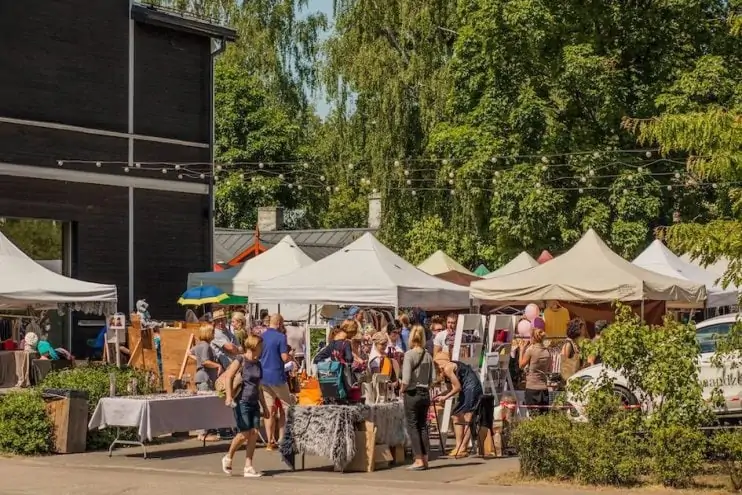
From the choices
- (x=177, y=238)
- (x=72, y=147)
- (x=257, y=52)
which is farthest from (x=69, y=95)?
(x=257, y=52)

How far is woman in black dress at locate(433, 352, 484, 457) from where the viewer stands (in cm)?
1841

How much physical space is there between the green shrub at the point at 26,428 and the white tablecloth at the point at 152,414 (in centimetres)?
66

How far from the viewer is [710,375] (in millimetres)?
18922

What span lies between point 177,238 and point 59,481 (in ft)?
62.7

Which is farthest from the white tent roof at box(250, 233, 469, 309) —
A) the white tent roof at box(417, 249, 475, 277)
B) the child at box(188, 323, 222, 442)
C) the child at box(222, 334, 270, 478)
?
the white tent roof at box(417, 249, 475, 277)

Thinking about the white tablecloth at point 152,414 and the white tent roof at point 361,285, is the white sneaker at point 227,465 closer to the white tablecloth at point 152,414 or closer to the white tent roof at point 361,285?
the white tablecloth at point 152,414

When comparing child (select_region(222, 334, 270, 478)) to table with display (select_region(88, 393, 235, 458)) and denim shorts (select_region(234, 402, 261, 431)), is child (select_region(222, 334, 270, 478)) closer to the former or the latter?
denim shorts (select_region(234, 402, 261, 431))

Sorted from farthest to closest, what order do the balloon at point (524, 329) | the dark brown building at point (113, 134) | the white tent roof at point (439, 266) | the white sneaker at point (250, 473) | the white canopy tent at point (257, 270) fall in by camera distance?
the white tent roof at point (439, 266)
the dark brown building at point (113, 134)
the white canopy tent at point (257, 270)
the balloon at point (524, 329)
the white sneaker at point (250, 473)

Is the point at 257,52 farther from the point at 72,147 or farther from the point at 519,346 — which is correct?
the point at 519,346

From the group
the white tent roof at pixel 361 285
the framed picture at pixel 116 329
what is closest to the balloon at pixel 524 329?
the white tent roof at pixel 361 285

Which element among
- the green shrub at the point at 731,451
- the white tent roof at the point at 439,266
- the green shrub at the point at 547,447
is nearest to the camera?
the green shrub at the point at 731,451

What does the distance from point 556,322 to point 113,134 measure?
42.7 feet

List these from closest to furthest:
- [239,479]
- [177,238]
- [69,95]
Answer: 1. [239,479]
2. [69,95]
3. [177,238]

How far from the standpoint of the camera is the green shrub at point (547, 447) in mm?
15602
